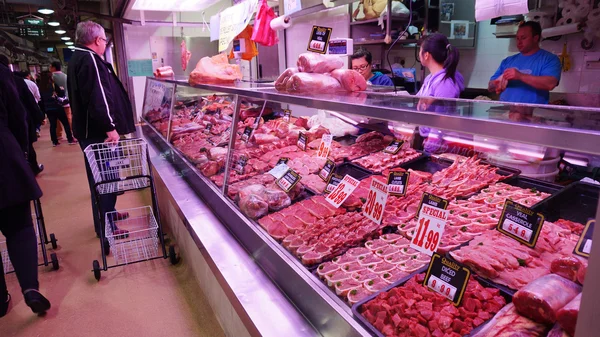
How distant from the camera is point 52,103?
10844 millimetres

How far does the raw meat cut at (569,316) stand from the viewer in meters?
1.23

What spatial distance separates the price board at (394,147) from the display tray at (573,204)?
1376 mm

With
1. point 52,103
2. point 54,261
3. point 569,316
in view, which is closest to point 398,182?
point 569,316

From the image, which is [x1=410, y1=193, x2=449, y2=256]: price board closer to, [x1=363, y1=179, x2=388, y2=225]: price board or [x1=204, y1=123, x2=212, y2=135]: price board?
[x1=363, y1=179, x2=388, y2=225]: price board

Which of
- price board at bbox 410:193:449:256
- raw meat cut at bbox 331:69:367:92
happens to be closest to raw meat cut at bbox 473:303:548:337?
price board at bbox 410:193:449:256

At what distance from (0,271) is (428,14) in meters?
5.86

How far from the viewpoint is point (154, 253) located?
4168 millimetres

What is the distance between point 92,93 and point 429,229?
11.9ft

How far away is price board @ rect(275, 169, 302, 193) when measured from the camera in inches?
116

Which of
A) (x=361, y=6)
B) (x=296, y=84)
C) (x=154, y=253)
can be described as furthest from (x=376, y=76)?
(x=154, y=253)

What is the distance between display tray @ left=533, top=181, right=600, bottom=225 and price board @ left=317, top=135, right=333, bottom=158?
183 centimetres

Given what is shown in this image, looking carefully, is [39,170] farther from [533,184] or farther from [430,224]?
[533,184]

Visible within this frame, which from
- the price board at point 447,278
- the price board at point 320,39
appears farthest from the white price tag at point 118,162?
the price board at point 447,278

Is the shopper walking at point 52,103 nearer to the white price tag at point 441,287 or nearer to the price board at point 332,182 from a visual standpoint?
the price board at point 332,182
